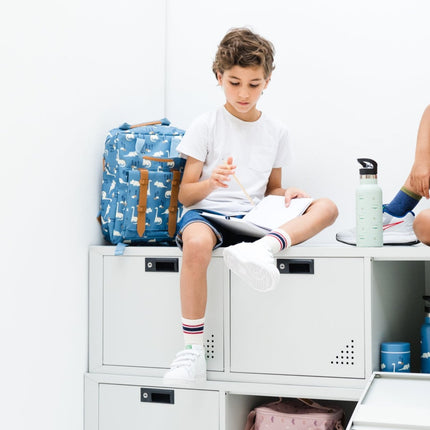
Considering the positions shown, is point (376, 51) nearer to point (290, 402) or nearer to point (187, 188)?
point (187, 188)

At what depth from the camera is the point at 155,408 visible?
1.93 m

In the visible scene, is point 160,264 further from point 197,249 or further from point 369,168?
point 369,168

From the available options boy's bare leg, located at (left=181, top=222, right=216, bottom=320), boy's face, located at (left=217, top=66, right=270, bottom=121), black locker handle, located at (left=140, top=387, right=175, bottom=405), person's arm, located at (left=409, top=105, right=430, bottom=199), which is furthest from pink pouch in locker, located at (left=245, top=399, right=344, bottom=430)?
boy's face, located at (left=217, top=66, right=270, bottom=121)

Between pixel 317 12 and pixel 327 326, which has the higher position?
pixel 317 12

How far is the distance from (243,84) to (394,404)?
1.01 m

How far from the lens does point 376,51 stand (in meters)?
2.31

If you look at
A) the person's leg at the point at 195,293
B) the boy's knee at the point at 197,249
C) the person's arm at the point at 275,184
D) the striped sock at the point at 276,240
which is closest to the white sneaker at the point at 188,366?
the person's leg at the point at 195,293

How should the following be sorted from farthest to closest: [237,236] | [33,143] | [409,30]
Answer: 1. [409,30]
2. [237,236]
3. [33,143]

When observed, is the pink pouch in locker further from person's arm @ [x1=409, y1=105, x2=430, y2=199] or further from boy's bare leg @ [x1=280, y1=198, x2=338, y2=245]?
person's arm @ [x1=409, y1=105, x2=430, y2=199]

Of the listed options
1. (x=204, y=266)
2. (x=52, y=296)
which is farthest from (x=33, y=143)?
(x=204, y=266)

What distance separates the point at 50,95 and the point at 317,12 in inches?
41.2

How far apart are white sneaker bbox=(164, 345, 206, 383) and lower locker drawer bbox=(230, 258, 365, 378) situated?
12 cm

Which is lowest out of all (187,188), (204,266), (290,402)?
(290,402)

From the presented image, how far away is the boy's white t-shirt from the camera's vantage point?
6.74 feet
